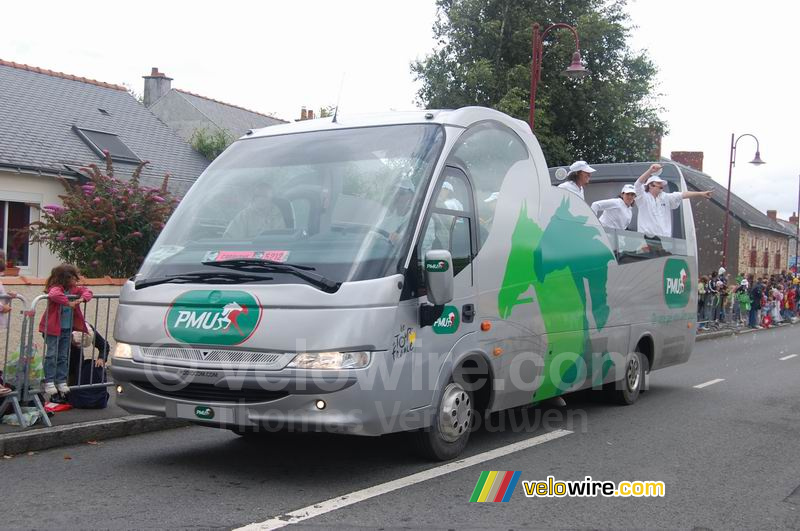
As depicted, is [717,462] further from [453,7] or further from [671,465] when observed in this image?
[453,7]

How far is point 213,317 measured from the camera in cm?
598

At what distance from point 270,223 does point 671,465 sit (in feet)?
12.3

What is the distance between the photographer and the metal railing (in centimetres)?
777

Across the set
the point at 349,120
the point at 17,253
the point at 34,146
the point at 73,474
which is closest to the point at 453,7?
the point at 34,146

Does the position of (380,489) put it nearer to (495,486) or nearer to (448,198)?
(495,486)

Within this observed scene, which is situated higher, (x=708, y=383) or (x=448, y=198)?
(x=448, y=198)

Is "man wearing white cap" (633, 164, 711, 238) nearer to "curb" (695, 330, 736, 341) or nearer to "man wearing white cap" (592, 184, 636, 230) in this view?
"man wearing white cap" (592, 184, 636, 230)

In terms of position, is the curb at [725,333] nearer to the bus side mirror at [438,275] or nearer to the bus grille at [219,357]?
the bus side mirror at [438,275]

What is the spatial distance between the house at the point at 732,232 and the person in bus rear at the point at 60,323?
143 feet

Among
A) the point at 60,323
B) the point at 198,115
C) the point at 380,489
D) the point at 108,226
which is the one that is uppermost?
the point at 198,115

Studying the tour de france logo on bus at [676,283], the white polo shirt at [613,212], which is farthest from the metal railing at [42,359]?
the tour de france logo on bus at [676,283]

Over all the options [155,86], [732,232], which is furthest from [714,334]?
[732,232]

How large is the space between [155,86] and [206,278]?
37681mm

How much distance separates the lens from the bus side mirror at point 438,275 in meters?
6.07
